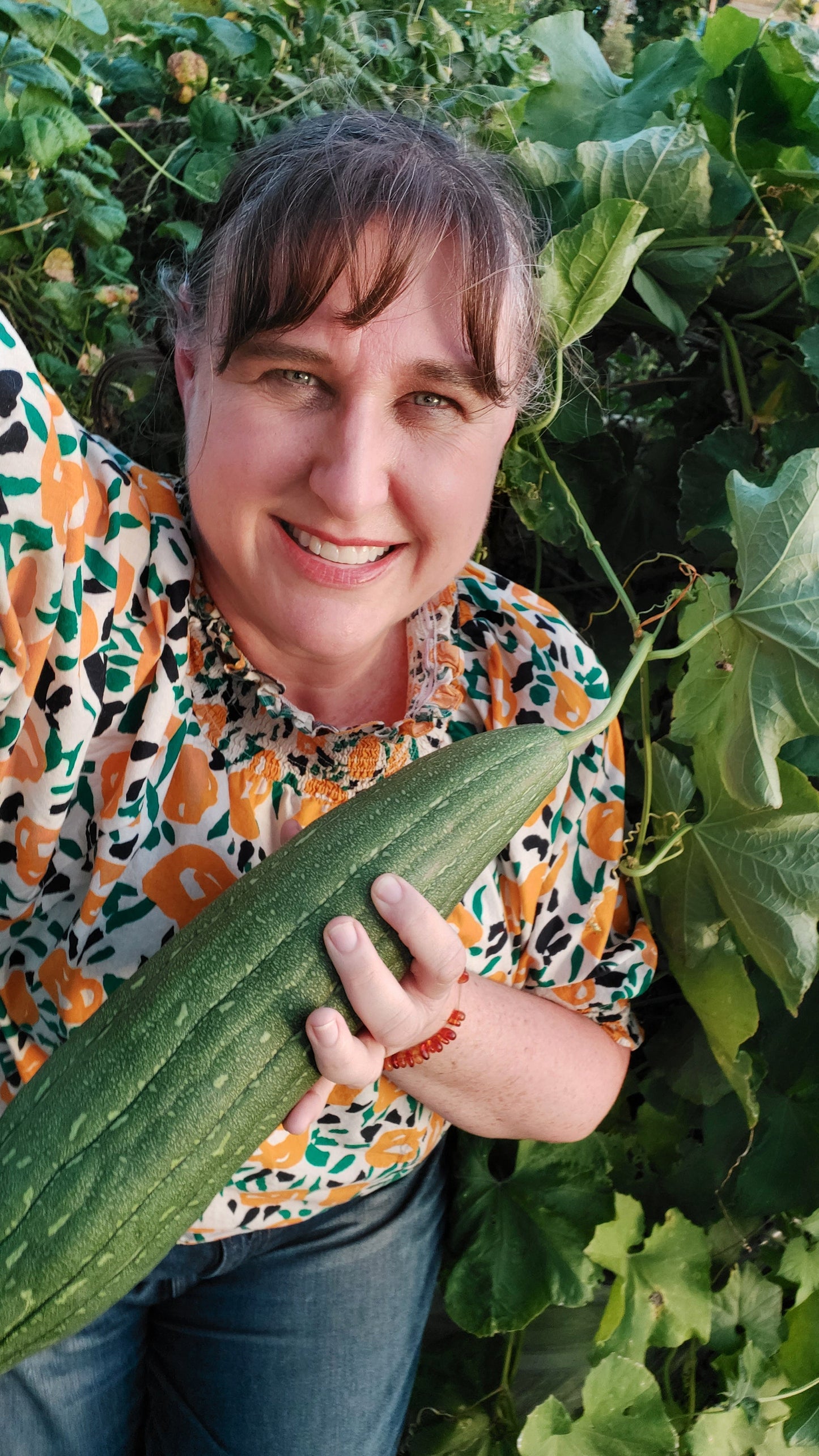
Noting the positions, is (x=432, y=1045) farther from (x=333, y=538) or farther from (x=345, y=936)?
(x=333, y=538)

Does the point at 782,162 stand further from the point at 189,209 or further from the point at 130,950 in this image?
the point at 130,950

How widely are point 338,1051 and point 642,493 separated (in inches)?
32.7

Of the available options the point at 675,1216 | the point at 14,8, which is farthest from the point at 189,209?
the point at 675,1216

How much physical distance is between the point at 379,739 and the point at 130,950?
297mm

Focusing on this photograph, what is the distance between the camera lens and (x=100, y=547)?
95 centimetres

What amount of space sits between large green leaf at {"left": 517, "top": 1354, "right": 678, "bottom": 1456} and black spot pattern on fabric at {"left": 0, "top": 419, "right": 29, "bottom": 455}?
1074 mm

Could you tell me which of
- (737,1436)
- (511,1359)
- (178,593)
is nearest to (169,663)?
(178,593)

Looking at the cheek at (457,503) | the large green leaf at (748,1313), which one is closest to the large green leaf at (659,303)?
the cheek at (457,503)

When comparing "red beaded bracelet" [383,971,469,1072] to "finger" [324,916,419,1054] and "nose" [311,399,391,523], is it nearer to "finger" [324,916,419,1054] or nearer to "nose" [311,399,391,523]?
"finger" [324,916,419,1054]

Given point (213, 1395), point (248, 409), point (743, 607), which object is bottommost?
point (213, 1395)

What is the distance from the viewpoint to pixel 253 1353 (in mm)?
1249

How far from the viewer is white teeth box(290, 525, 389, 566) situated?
0.95 meters

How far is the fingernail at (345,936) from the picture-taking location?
805mm

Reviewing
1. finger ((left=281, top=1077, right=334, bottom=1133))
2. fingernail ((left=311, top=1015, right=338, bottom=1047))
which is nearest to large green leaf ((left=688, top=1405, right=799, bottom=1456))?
finger ((left=281, top=1077, right=334, bottom=1133))
